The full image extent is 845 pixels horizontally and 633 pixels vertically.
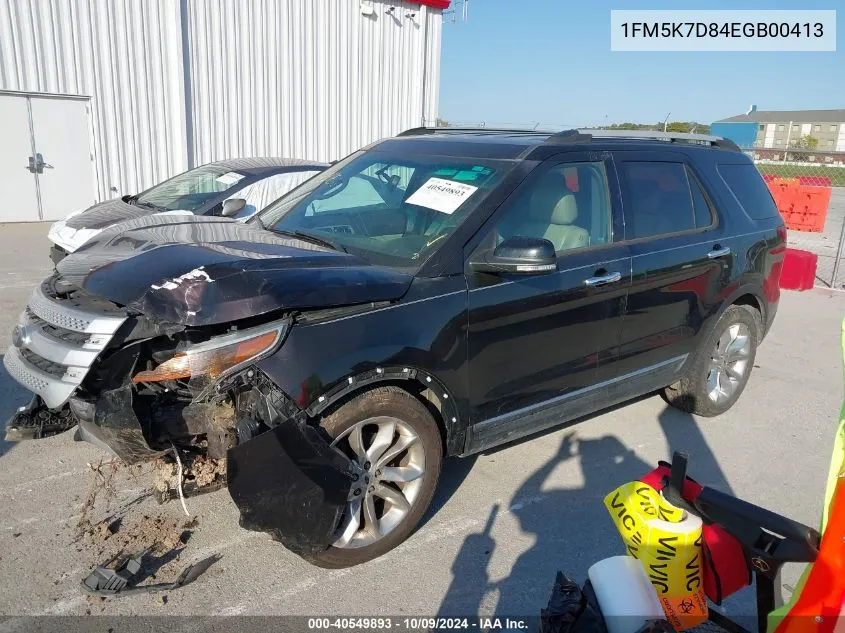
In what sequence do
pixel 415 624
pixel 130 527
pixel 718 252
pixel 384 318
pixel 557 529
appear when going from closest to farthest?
pixel 415 624 → pixel 384 318 → pixel 130 527 → pixel 557 529 → pixel 718 252

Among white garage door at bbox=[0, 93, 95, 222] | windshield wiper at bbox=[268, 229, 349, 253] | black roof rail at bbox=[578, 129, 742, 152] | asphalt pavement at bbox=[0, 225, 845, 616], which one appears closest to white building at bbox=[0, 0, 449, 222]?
white garage door at bbox=[0, 93, 95, 222]

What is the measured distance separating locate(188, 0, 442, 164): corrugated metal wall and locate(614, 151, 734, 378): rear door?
11730mm

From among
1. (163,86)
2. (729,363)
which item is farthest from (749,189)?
(163,86)

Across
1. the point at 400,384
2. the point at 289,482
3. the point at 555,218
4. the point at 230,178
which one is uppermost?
the point at 555,218

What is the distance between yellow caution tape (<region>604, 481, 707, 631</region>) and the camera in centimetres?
188

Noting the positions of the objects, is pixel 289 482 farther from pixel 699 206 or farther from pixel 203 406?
pixel 699 206

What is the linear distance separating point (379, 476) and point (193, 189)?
579 centimetres

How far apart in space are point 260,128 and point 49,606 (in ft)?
43.6

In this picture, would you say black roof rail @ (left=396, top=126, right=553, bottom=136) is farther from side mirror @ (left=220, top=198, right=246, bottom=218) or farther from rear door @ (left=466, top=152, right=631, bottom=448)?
side mirror @ (left=220, top=198, right=246, bottom=218)

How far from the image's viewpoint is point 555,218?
12.5 feet

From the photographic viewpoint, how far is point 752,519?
1771mm

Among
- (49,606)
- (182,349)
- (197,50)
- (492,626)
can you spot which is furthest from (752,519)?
(197,50)

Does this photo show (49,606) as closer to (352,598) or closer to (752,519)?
(352,598)

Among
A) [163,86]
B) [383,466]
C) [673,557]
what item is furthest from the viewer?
[163,86]
